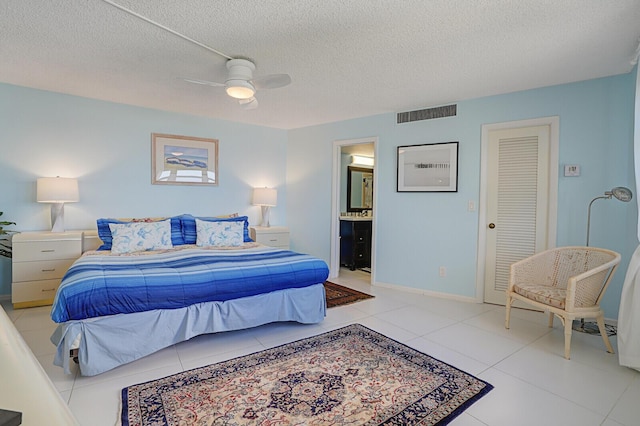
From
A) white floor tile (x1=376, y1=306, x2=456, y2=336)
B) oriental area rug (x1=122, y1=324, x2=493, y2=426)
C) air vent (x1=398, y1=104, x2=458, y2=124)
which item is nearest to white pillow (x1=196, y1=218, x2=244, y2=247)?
oriental area rug (x1=122, y1=324, x2=493, y2=426)

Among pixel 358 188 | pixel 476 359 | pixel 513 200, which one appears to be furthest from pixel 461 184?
pixel 358 188

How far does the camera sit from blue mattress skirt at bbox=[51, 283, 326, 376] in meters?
2.16

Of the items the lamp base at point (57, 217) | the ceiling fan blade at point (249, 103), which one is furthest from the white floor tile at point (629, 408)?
the lamp base at point (57, 217)

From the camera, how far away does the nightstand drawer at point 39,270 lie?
337 centimetres

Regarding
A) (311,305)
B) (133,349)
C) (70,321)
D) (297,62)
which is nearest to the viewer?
(70,321)

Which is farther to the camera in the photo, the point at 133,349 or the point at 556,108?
the point at 556,108

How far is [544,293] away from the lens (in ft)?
9.07

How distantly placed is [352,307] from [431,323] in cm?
86

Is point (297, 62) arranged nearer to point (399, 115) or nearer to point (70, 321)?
point (399, 115)

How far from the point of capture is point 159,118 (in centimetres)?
445

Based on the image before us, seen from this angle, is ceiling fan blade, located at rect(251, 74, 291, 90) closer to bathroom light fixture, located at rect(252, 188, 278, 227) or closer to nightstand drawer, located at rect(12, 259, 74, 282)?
bathroom light fixture, located at rect(252, 188, 278, 227)

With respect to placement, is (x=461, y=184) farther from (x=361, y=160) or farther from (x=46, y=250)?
(x=46, y=250)

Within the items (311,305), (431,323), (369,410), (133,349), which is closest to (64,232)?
(133,349)

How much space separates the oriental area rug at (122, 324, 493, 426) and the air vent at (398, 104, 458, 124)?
2.77 metres
